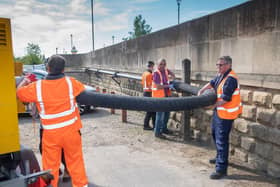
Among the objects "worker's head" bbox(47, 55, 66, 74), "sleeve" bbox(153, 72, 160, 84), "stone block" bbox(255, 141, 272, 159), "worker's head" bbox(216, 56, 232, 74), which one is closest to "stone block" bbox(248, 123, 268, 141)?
"stone block" bbox(255, 141, 272, 159)

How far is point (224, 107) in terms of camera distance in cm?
379

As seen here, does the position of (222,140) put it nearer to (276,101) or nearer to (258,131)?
(258,131)

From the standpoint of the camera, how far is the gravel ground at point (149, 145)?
3.90 meters

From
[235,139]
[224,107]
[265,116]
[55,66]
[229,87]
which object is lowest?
[235,139]

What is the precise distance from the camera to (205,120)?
550 cm

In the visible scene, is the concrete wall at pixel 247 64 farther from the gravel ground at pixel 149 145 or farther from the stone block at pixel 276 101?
the gravel ground at pixel 149 145

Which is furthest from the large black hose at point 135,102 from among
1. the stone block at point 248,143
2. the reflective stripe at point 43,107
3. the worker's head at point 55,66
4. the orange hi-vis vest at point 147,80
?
the orange hi-vis vest at point 147,80

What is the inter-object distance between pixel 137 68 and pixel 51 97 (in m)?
7.13

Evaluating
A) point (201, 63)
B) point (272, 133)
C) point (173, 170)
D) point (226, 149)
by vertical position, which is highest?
point (201, 63)

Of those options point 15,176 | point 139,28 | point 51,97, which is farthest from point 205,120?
point 139,28

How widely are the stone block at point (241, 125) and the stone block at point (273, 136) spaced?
49 centimetres

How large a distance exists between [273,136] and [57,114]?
319 centimetres

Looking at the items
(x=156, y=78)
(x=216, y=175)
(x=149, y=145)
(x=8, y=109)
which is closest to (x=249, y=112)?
(x=216, y=175)

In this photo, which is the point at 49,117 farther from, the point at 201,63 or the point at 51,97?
the point at 201,63
